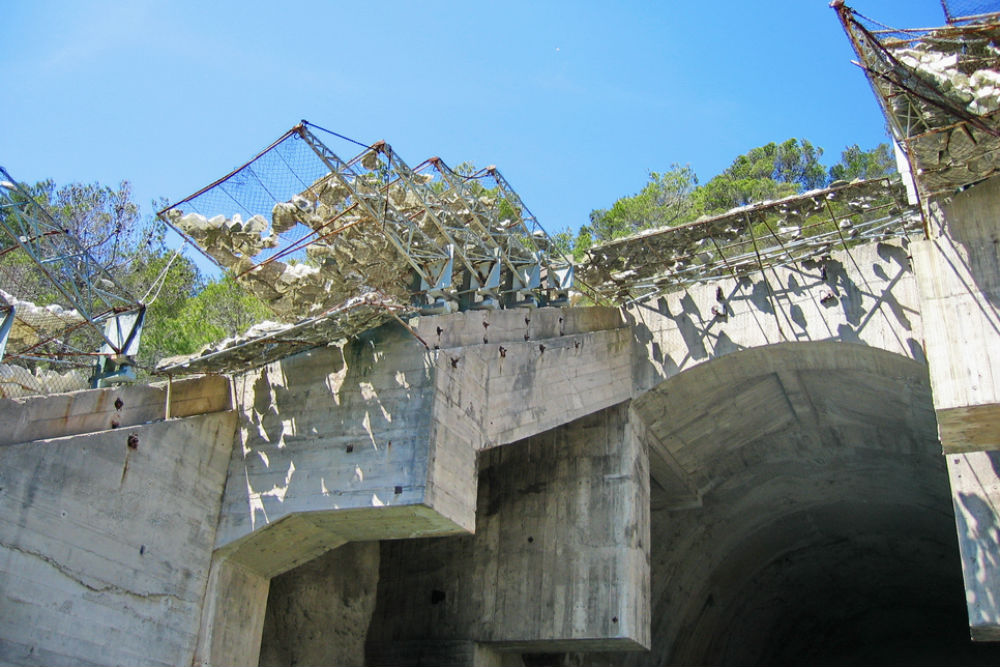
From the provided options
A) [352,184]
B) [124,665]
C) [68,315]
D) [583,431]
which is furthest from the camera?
[583,431]

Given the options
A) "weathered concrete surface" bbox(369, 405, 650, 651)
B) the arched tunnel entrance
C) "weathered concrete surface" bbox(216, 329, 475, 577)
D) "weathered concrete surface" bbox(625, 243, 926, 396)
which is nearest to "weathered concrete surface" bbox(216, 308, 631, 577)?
"weathered concrete surface" bbox(216, 329, 475, 577)

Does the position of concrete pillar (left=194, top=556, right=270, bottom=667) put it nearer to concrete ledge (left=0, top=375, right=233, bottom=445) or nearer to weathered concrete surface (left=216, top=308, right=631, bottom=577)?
weathered concrete surface (left=216, top=308, right=631, bottom=577)

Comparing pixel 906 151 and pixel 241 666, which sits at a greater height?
pixel 906 151

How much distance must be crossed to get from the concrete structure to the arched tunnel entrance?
8cm

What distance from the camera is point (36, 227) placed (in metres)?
15.0

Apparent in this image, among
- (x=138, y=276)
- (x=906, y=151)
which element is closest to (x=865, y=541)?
(x=906, y=151)

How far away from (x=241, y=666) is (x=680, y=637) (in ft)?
37.5

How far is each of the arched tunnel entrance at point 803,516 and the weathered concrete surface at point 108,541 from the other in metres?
8.35

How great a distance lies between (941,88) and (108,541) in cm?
1247

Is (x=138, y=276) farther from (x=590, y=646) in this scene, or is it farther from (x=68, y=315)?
(x=590, y=646)

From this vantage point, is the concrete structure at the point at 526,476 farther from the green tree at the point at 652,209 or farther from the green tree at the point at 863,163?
the green tree at the point at 863,163

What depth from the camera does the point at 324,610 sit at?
18703mm

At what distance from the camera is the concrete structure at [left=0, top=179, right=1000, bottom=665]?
44.0 ft

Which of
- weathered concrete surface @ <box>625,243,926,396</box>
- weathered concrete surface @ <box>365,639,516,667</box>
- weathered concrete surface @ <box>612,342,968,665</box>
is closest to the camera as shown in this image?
weathered concrete surface @ <box>625,243,926,396</box>
